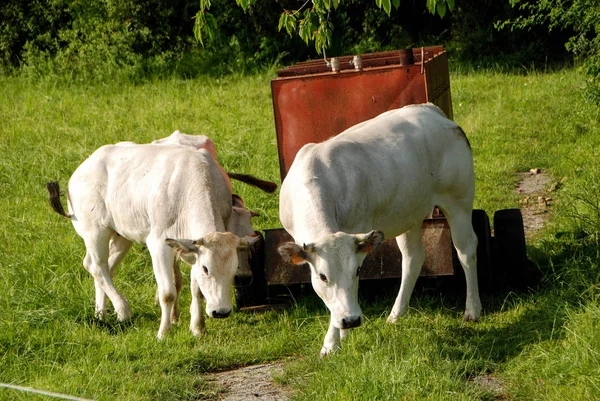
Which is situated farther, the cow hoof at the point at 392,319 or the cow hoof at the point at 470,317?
the cow hoof at the point at 470,317

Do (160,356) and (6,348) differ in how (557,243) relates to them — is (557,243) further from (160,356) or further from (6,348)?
(6,348)

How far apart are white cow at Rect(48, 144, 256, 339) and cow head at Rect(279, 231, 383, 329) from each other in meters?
1.08

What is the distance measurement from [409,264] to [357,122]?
147 cm

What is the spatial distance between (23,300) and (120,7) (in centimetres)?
1403

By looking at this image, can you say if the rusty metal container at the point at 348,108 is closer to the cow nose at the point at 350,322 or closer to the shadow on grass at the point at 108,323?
the shadow on grass at the point at 108,323

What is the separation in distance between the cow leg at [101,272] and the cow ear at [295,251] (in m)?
2.54

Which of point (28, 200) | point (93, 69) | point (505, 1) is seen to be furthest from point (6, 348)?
point (505, 1)

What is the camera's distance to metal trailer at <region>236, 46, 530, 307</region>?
8031mm

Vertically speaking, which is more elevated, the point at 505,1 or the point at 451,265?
the point at 505,1

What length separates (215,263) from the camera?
714 cm

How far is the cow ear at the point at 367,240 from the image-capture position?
625 cm

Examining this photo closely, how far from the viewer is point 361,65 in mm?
8477

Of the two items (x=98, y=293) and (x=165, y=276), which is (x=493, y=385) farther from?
(x=98, y=293)

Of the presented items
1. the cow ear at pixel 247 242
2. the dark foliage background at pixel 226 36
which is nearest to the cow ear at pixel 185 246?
the cow ear at pixel 247 242
